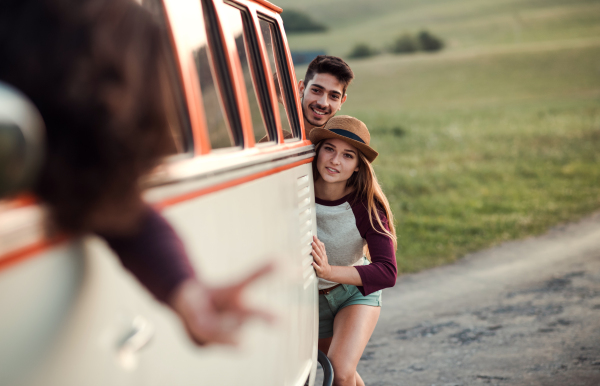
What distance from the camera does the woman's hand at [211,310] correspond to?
3.72 ft

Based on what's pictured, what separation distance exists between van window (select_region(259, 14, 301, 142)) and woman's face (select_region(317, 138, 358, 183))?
0.64 feet

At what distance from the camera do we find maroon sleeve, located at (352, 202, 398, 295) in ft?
9.62

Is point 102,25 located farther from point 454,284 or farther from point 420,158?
point 420,158

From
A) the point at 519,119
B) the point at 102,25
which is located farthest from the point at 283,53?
the point at 519,119

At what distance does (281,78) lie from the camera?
9.82ft

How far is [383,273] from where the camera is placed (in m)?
2.95

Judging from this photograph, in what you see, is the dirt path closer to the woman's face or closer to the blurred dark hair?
the woman's face

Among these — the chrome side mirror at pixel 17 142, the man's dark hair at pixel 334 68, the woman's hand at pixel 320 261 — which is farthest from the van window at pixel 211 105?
the man's dark hair at pixel 334 68

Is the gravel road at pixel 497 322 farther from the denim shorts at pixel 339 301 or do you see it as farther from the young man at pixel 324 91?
the young man at pixel 324 91

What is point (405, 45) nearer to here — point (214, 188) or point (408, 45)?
point (408, 45)

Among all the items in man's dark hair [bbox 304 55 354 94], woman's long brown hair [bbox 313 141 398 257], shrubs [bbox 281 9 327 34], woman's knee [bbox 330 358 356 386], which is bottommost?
woman's knee [bbox 330 358 356 386]

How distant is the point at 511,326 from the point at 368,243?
109 inches

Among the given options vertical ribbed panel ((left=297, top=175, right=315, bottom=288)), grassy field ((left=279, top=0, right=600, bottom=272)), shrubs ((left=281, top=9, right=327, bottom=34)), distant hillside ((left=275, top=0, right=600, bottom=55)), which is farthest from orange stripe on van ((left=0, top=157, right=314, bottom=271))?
shrubs ((left=281, top=9, right=327, bottom=34))

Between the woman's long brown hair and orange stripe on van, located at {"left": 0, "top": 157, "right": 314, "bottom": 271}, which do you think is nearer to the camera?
orange stripe on van, located at {"left": 0, "top": 157, "right": 314, "bottom": 271}
